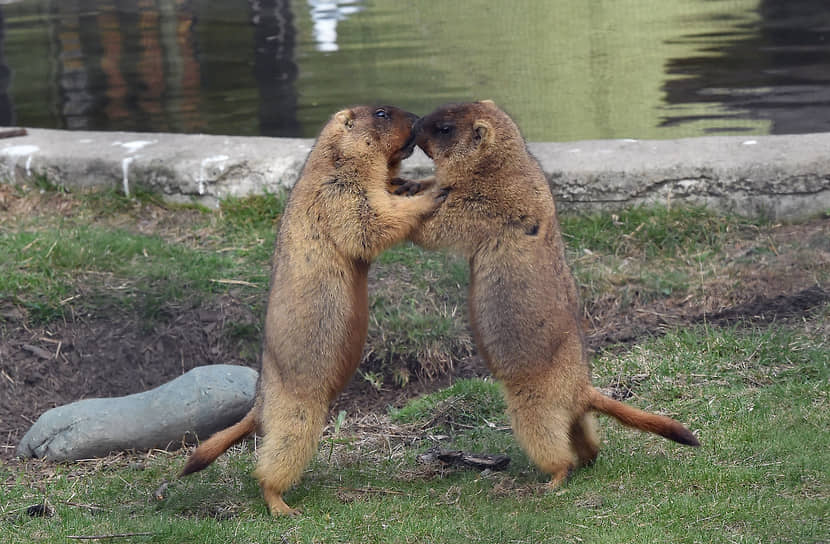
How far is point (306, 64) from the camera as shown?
16.1 metres

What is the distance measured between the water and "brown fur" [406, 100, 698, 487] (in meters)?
6.22

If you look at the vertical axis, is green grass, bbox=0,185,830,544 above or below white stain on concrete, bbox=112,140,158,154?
below

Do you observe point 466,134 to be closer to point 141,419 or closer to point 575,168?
point 141,419

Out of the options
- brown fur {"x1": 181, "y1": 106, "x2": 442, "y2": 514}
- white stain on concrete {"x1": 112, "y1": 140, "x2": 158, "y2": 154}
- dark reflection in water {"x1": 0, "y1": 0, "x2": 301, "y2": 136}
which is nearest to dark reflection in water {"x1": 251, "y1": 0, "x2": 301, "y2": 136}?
dark reflection in water {"x1": 0, "y1": 0, "x2": 301, "y2": 136}

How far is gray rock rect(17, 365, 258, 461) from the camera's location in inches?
217

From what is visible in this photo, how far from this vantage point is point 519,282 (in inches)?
183

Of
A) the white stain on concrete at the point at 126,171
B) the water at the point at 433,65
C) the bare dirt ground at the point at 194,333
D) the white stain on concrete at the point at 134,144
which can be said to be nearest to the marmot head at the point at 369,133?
the bare dirt ground at the point at 194,333

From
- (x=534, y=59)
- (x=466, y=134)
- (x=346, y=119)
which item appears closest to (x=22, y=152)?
(x=346, y=119)

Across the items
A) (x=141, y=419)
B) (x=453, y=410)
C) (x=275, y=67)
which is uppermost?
(x=275, y=67)

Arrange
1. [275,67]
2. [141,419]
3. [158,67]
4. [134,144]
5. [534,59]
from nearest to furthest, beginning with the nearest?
[141,419], [134,144], [275,67], [534,59], [158,67]

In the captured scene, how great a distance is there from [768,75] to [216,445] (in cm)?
1080

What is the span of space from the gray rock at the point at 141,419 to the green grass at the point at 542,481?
0.39ft

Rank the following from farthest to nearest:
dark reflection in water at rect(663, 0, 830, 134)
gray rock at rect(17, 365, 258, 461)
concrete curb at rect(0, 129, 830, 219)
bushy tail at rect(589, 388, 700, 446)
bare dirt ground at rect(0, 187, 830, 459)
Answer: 1. dark reflection in water at rect(663, 0, 830, 134)
2. concrete curb at rect(0, 129, 830, 219)
3. bare dirt ground at rect(0, 187, 830, 459)
4. gray rock at rect(17, 365, 258, 461)
5. bushy tail at rect(589, 388, 700, 446)

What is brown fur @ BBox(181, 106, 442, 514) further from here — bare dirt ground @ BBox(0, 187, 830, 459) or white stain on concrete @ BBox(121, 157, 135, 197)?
white stain on concrete @ BBox(121, 157, 135, 197)
